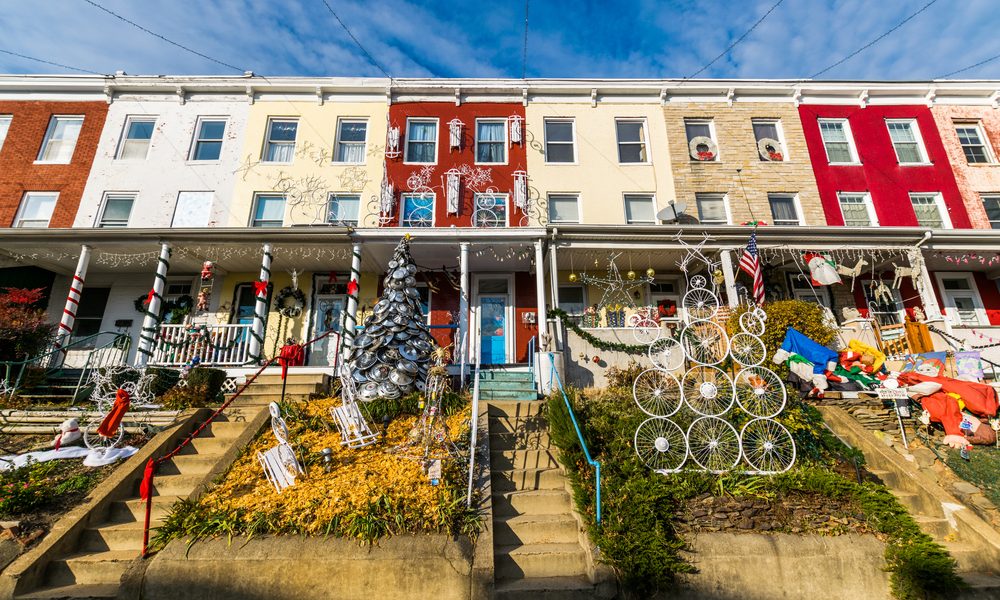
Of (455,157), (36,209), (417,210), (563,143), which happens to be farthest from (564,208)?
(36,209)

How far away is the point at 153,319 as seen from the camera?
10750 mm

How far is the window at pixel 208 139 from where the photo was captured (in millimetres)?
14406

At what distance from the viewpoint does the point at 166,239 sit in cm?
1129

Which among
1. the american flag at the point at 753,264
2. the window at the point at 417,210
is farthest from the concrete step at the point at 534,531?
the window at the point at 417,210

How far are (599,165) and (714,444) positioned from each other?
35.7 feet

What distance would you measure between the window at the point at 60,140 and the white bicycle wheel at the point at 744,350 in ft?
67.6

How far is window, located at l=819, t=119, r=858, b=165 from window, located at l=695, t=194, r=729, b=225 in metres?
4.52

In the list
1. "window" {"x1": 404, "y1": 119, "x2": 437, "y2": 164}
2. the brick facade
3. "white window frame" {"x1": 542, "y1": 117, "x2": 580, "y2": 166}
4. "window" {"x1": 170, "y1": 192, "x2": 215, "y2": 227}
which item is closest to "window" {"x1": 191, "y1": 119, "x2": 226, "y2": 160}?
"window" {"x1": 170, "y1": 192, "x2": 215, "y2": 227}

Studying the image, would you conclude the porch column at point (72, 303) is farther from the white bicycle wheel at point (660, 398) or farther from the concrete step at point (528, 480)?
the white bicycle wheel at point (660, 398)

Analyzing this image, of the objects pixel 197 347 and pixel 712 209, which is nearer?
pixel 197 347

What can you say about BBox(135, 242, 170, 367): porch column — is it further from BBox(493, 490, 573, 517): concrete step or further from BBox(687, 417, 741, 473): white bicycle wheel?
BBox(687, 417, 741, 473): white bicycle wheel

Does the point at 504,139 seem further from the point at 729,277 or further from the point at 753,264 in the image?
the point at 753,264

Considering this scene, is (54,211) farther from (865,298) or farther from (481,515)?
(865,298)

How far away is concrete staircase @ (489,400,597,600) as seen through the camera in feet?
16.0
